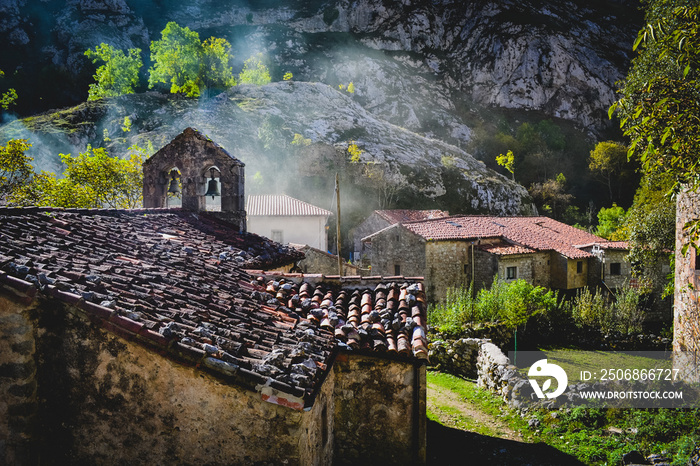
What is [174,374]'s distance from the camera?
14.6ft

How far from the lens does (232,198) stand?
41.7ft

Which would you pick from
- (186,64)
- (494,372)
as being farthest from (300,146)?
(494,372)

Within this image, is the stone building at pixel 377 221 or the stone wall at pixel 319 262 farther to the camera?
the stone building at pixel 377 221

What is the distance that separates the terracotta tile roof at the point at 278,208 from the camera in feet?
113

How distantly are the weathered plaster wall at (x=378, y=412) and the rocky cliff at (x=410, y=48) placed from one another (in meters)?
77.8

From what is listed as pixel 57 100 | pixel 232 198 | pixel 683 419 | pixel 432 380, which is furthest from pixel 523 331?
pixel 57 100

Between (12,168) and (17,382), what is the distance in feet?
67.2

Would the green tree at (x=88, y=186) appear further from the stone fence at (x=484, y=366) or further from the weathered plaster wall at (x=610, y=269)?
the weathered plaster wall at (x=610, y=269)

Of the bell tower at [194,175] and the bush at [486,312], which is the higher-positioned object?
the bell tower at [194,175]

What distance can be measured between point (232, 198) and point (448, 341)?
10.5 m

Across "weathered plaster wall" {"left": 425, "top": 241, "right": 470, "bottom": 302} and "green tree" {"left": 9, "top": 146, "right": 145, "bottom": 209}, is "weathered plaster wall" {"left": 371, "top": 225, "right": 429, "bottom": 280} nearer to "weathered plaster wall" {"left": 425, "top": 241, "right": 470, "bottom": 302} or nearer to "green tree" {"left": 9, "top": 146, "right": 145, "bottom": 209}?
"weathered plaster wall" {"left": 425, "top": 241, "right": 470, "bottom": 302}

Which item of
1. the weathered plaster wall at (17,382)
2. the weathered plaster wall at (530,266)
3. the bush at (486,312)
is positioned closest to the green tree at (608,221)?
the weathered plaster wall at (530,266)

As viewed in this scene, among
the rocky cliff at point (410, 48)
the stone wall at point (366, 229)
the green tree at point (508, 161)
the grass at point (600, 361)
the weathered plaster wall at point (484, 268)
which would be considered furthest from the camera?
the rocky cliff at point (410, 48)

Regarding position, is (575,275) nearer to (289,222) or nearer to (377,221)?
(377,221)
